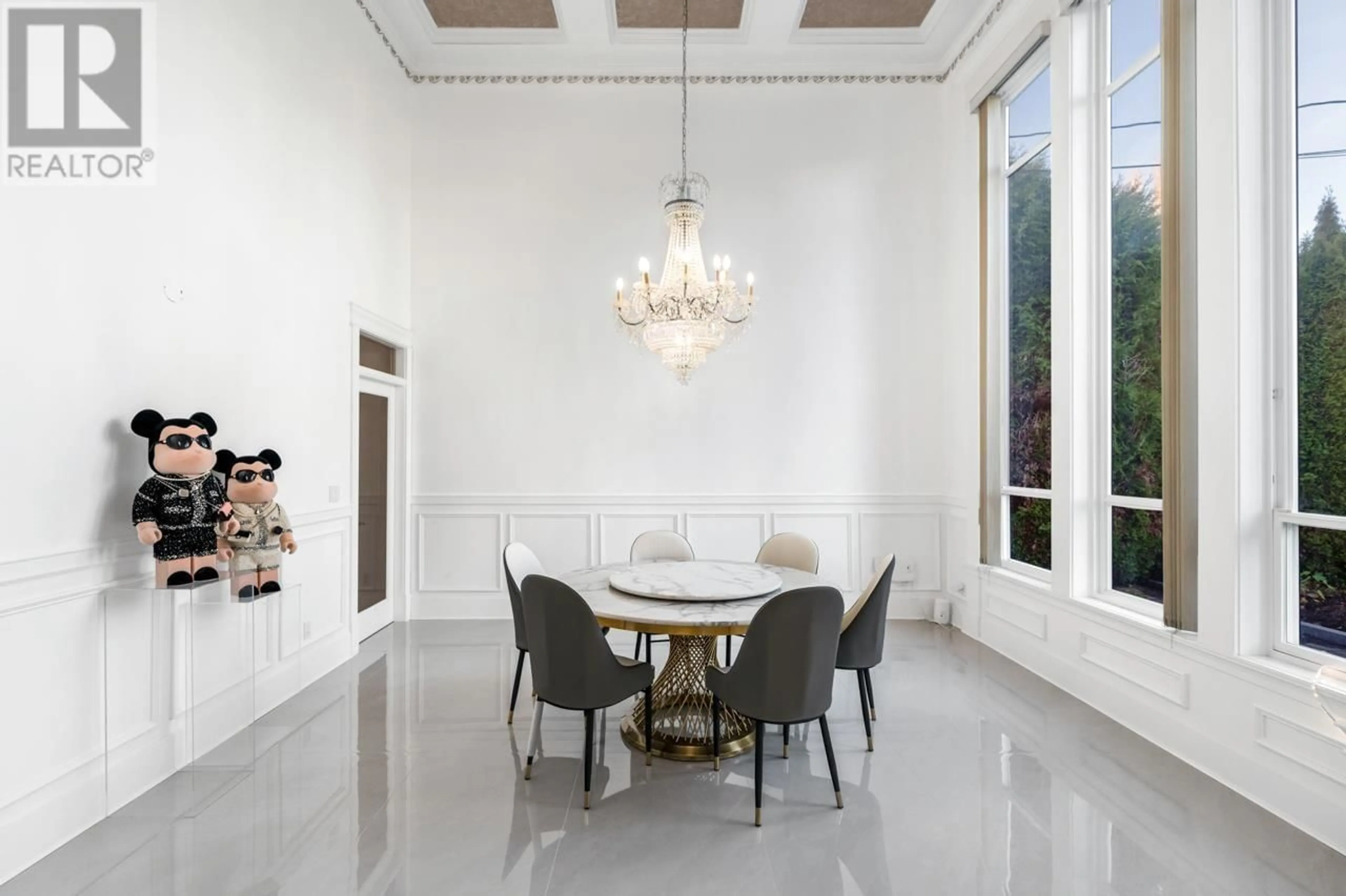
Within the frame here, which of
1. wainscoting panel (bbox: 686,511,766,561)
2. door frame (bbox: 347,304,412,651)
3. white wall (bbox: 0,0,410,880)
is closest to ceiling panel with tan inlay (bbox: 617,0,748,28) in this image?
white wall (bbox: 0,0,410,880)

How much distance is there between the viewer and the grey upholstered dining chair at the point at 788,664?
7.67ft

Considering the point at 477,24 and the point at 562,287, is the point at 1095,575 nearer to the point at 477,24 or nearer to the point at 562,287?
the point at 562,287

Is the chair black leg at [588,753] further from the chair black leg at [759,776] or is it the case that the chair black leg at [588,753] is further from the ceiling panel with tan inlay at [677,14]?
the ceiling panel with tan inlay at [677,14]

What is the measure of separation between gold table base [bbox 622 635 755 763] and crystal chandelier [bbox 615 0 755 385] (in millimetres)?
1446

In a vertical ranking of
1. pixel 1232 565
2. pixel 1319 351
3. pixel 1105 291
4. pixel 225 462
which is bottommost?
pixel 1232 565

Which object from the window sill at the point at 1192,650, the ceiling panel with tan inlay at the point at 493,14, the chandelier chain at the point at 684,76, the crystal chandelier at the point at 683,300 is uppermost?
the ceiling panel with tan inlay at the point at 493,14

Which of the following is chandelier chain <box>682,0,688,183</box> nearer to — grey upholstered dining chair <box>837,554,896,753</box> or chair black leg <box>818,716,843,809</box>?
grey upholstered dining chair <box>837,554,896,753</box>

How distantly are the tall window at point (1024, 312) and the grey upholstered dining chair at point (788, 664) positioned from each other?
2.46 m

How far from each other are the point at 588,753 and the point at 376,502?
3.17m

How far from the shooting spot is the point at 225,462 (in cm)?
297

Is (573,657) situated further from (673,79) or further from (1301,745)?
(673,79)

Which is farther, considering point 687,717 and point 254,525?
point 687,717

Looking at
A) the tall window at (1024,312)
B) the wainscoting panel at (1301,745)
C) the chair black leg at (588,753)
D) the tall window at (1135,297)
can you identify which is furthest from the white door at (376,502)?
the wainscoting panel at (1301,745)

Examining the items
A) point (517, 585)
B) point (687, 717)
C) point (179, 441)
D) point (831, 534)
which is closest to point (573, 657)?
point (517, 585)
